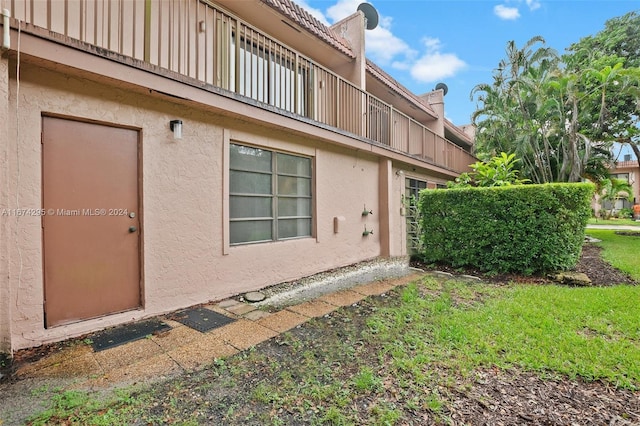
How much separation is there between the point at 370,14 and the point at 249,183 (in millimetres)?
7885

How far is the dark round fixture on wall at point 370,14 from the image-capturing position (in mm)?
9617

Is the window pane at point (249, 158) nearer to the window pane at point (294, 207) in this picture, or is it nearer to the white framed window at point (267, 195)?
the white framed window at point (267, 195)

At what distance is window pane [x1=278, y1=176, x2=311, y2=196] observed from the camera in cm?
588

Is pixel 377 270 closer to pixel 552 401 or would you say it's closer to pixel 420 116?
pixel 552 401

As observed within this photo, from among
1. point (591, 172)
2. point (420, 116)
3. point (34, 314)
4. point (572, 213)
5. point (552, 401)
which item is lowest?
point (552, 401)

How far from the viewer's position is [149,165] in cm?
391

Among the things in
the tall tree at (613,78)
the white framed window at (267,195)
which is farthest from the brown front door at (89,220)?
the tall tree at (613,78)

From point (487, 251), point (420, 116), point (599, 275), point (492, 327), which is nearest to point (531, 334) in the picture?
point (492, 327)

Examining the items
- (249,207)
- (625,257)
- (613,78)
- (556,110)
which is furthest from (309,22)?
(613,78)

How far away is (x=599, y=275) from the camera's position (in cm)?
622

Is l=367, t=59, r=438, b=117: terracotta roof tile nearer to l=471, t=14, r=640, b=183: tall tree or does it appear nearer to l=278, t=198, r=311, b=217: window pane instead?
l=471, t=14, r=640, b=183: tall tree

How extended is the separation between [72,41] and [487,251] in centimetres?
778

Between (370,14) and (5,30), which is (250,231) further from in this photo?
(370,14)

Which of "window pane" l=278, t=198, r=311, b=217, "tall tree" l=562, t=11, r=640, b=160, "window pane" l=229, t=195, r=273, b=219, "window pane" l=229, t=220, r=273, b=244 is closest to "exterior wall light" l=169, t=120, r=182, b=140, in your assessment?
"window pane" l=229, t=195, r=273, b=219
